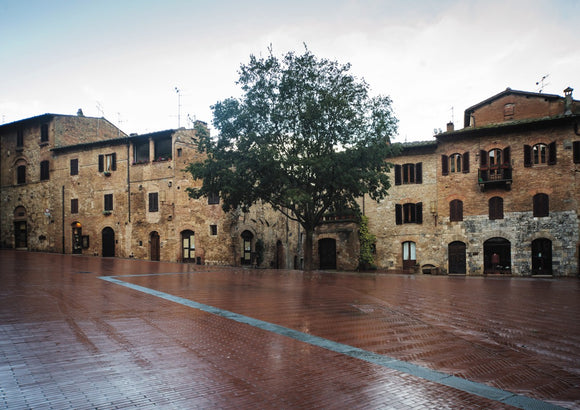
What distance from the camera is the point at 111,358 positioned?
260 inches

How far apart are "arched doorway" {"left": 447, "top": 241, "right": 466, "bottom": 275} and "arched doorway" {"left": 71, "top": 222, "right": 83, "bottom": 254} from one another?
29.1 m

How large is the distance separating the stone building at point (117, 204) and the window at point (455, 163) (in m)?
11.2

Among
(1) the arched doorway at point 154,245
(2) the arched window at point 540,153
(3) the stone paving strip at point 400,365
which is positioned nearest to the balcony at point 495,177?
(2) the arched window at point 540,153

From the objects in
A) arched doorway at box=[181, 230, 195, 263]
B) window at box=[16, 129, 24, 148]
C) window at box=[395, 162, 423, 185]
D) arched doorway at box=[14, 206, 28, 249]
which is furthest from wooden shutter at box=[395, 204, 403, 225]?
window at box=[16, 129, 24, 148]

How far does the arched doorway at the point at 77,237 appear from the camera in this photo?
35.6 meters

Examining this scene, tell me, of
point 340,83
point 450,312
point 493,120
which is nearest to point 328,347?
point 450,312

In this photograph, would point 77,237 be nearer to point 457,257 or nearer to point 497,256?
point 457,257

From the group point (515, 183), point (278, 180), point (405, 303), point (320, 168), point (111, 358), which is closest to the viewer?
point (111, 358)

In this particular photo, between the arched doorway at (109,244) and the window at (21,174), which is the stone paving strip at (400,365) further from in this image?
the window at (21,174)

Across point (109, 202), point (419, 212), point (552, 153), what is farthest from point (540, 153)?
point (109, 202)

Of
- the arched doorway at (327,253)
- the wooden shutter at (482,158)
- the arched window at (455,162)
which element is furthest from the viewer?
the arched doorway at (327,253)

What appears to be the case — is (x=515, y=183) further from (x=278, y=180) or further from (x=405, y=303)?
(x=405, y=303)

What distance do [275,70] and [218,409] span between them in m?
19.5

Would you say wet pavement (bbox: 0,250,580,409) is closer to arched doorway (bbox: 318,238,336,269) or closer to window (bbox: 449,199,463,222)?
window (bbox: 449,199,463,222)
